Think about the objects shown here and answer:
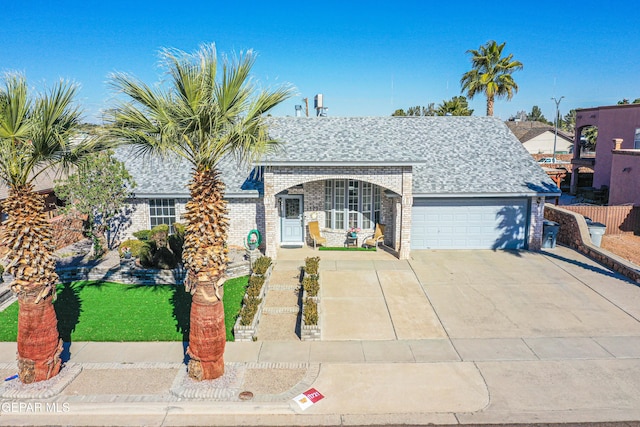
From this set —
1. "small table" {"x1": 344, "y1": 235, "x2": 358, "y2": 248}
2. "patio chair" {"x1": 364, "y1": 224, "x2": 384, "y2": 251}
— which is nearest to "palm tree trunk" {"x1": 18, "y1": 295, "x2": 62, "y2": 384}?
"small table" {"x1": 344, "y1": 235, "x2": 358, "y2": 248}

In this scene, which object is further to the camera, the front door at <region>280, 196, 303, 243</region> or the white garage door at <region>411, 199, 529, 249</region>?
the front door at <region>280, 196, 303, 243</region>

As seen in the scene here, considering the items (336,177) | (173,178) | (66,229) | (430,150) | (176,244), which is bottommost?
(176,244)

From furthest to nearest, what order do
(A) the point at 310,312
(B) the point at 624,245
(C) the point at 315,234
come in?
(B) the point at 624,245
(C) the point at 315,234
(A) the point at 310,312

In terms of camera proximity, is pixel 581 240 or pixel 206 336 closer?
pixel 206 336

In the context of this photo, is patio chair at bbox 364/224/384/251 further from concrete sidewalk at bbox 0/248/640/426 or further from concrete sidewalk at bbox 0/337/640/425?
concrete sidewalk at bbox 0/337/640/425

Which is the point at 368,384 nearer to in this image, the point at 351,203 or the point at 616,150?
the point at 351,203

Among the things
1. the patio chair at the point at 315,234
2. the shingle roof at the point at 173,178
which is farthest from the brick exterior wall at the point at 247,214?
the patio chair at the point at 315,234

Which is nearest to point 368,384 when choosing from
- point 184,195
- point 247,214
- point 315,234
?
point 315,234
